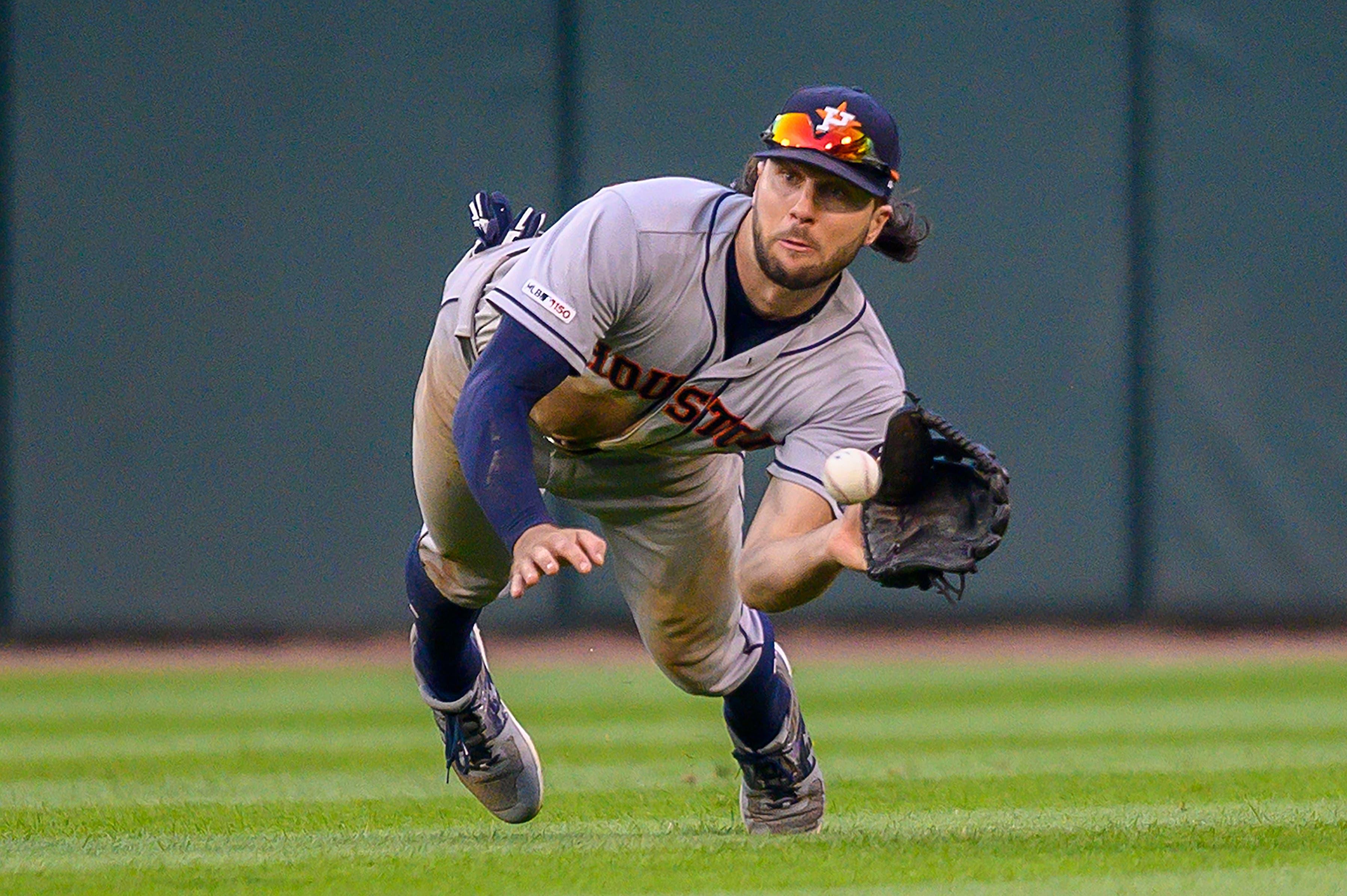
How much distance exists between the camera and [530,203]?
27.8ft

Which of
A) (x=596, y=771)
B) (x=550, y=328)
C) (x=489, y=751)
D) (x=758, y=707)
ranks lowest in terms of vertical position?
(x=596, y=771)

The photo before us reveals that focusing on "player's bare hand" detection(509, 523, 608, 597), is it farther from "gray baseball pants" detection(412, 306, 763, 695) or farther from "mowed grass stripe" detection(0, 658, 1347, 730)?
"mowed grass stripe" detection(0, 658, 1347, 730)

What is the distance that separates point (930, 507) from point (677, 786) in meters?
1.69

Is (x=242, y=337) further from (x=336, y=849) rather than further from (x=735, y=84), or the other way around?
(x=336, y=849)

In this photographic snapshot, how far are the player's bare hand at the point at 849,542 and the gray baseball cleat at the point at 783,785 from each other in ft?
2.75

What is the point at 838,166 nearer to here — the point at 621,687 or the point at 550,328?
the point at 550,328

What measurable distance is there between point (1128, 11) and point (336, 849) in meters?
6.28

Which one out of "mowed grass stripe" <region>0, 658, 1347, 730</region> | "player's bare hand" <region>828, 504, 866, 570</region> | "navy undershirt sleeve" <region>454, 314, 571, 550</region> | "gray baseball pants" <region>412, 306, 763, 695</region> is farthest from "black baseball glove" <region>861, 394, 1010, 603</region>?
"mowed grass stripe" <region>0, 658, 1347, 730</region>

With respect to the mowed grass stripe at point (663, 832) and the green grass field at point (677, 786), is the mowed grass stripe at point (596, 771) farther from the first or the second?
the mowed grass stripe at point (663, 832)

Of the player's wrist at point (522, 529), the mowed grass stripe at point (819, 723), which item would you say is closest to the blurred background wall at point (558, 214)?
the mowed grass stripe at point (819, 723)

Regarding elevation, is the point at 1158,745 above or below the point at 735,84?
below

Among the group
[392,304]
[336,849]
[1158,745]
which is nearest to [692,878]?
[336,849]

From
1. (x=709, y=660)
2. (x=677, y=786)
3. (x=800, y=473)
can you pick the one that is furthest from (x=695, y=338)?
(x=677, y=786)

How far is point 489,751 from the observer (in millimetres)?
4281
